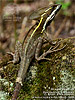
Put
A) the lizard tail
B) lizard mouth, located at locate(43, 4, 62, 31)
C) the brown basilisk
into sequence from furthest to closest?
1. lizard mouth, located at locate(43, 4, 62, 31)
2. the brown basilisk
3. the lizard tail

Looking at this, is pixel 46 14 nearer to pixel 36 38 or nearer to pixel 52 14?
pixel 52 14

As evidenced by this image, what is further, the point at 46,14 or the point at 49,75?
the point at 46,14

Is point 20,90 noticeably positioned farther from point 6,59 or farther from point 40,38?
point 40,38

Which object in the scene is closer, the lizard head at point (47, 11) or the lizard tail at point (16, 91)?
the lizard tail at point (16, 91)

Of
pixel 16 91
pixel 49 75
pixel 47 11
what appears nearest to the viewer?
pixel 16 91

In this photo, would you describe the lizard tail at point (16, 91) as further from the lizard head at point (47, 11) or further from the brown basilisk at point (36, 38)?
the lizard head at point (47, 11)

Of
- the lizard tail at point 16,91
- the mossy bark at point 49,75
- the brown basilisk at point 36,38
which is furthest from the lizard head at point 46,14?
the lizard tail at point 16,91

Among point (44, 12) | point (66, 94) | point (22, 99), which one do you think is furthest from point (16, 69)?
point (44, 12)

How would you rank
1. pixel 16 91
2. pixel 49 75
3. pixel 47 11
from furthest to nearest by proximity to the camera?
pixel 47 11
pixel 49 75
pixel 16 91

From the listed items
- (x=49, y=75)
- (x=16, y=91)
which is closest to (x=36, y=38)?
(x=49, y=75)

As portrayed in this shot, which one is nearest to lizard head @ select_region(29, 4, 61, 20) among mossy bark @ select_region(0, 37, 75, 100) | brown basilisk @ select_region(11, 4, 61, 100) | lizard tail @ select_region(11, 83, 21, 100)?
brown basilisk @ select_region(11, 4, 61, 100)

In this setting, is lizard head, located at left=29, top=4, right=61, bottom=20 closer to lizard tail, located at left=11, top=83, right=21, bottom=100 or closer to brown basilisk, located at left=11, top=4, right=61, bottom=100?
brown basilisk, located at left=11, top=4, right=61, bottom=100

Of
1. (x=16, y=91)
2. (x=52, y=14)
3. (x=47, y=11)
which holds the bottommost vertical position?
(x=16, y=91)
